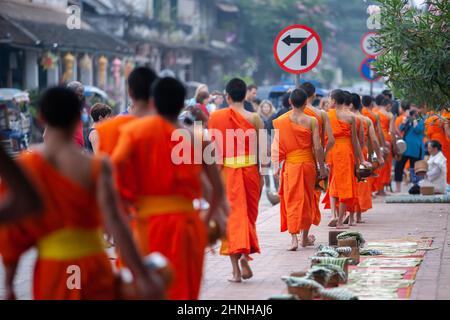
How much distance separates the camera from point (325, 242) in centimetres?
1341

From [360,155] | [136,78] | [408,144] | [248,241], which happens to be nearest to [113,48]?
[408,144]

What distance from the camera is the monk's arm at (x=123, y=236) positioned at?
560cm

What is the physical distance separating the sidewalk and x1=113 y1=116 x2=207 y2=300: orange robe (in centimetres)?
254

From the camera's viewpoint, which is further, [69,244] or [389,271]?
[389,271]

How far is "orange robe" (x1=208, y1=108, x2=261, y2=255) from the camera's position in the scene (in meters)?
10.4

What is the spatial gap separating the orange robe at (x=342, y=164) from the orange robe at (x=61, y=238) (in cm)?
972

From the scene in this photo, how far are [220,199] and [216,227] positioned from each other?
20 centimetres

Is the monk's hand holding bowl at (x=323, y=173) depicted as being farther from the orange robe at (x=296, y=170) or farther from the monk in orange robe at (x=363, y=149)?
the monk in orange robe at (x=363, y=149)

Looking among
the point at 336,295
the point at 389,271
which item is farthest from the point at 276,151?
the point at 336,295

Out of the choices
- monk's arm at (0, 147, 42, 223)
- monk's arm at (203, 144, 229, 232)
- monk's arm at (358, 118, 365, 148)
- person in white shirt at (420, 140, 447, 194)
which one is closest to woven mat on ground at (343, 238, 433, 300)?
monk's arm at (203, 144, 229, 232)

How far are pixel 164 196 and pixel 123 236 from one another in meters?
1.06

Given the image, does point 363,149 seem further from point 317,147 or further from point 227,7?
point 227,7
